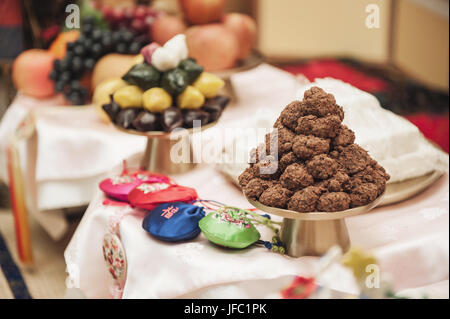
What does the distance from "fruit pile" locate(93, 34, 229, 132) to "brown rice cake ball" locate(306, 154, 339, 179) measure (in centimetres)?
32

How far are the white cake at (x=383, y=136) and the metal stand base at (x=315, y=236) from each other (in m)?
0.12

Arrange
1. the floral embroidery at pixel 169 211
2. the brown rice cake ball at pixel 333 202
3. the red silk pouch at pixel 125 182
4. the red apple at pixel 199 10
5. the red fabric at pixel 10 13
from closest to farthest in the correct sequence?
the brown rice cake ball at pixel 333 202
the floral embroidery at pixel 169 211
the red silk pouch at pixel 125 182
the red apple at pixel 199 10
the red fabric at pixel 10 13

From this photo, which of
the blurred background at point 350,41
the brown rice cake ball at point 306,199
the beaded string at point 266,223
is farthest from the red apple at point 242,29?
the brown rice cake ball at point 306,199

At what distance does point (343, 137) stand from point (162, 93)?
1.14 ft

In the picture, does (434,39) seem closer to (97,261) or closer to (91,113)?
(91,113)

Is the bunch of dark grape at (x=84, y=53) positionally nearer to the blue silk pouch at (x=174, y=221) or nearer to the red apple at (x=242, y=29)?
the red apple at (x=242, y=29)

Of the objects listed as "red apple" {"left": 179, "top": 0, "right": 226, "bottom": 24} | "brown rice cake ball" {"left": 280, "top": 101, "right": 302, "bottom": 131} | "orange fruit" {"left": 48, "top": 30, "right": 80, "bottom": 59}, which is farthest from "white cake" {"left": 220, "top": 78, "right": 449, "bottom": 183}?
"orange fruit" {"left": 48, "top": 30, "right": 80, "bottom": 59}

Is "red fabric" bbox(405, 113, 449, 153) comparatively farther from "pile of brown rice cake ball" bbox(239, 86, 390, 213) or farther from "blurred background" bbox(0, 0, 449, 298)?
"pile of brown rice cake ball" bbox(239, 86, 390, 213)

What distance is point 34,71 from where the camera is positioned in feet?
4.62

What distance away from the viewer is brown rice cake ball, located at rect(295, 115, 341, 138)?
63 cm

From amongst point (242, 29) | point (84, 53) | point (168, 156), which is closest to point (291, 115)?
point (168, 156)

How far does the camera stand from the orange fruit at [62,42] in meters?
1.42

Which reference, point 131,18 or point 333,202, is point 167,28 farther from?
point 333,202

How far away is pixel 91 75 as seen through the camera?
1398mm
